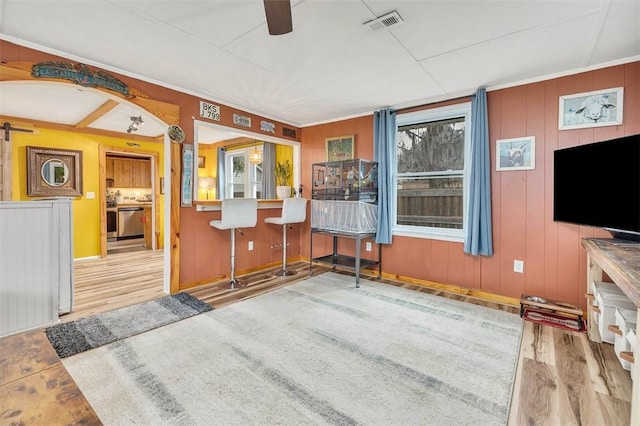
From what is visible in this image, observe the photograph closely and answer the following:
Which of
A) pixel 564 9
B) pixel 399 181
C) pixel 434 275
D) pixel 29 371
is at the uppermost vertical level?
pixel 564 9

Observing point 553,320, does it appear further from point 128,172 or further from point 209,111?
point 128,172

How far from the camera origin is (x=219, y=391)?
5.74 feet

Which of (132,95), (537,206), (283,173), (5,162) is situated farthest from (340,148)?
(5,162)

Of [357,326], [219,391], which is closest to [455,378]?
[357,326]

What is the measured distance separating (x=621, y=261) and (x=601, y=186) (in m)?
0.95

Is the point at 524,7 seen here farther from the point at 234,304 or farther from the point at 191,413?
the point at 234,304

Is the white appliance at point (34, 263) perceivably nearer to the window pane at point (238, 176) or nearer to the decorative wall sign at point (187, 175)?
the decorative wall sign at point (187, 175)

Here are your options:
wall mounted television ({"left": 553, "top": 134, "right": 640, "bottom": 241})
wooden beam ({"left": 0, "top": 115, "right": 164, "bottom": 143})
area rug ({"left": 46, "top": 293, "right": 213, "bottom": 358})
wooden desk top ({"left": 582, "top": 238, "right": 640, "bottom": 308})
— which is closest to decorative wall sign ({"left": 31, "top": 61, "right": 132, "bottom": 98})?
area rug ({"left": 46, "top": 293, "right": 213, "bottom": 358})

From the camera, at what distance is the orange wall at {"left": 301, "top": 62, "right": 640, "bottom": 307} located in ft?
8.87

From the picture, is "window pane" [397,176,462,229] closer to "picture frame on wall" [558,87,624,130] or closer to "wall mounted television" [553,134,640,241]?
"wall mounted television" [553,134,640,241]

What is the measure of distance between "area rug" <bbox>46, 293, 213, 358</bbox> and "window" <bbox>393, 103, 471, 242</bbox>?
9.05 ft

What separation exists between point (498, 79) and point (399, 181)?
1.61m

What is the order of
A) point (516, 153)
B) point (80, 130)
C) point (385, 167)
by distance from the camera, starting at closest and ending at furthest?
1. point (516, 153)
2. point (385, 167)
3. point (80, 130)

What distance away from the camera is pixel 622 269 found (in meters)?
1.49
